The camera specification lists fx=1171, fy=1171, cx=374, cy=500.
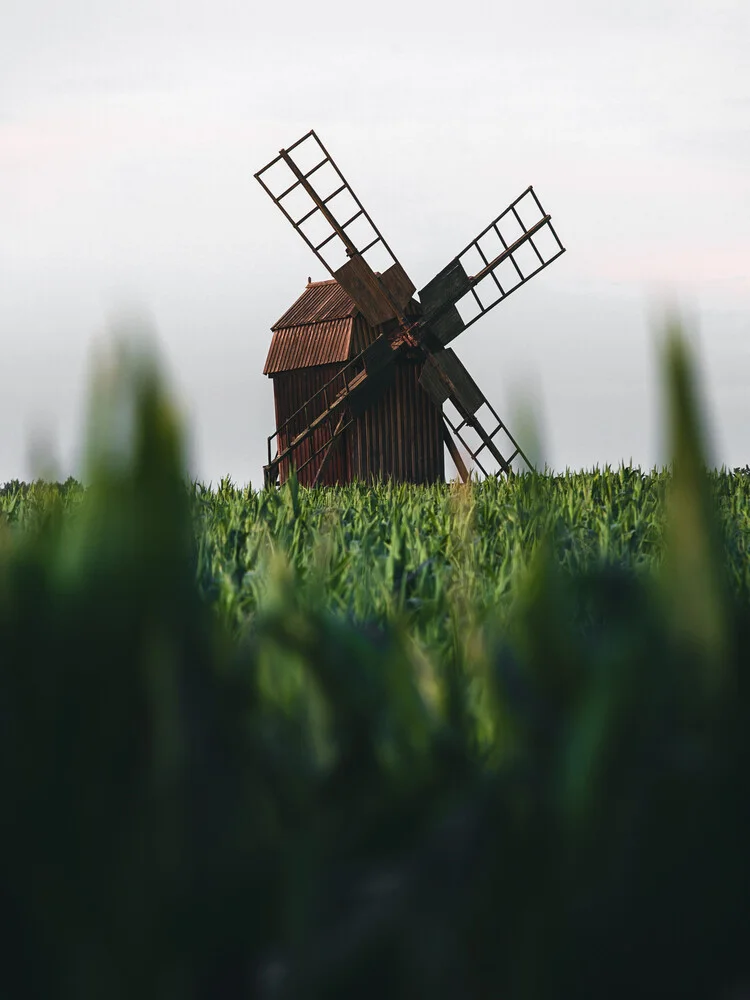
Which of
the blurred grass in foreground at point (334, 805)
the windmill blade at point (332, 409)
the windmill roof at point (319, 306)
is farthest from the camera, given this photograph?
the windmill roof at point (319, 306)

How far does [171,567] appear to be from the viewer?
0.75 metres

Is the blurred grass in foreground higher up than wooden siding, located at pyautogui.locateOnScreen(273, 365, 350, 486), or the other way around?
wooden siding, located at pyautogui.locateOnScreen(273, 365, 350, 486)

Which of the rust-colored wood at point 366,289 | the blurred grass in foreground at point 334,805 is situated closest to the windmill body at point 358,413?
the rust-colored wood at point 366,289

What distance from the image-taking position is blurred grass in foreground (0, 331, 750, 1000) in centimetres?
77

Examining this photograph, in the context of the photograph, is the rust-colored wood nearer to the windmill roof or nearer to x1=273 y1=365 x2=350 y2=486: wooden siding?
the windmill roof

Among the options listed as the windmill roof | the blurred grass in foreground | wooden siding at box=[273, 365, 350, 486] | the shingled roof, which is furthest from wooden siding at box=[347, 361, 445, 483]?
the blurred grass in foreground

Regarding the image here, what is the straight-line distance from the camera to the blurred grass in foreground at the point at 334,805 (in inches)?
30.2

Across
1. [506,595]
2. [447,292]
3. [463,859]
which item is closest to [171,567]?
[463,859]

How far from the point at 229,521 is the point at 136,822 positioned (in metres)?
6.06

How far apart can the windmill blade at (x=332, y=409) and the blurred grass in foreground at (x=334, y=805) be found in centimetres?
2237

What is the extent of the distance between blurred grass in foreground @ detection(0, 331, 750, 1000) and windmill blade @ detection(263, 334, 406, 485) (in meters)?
22.4

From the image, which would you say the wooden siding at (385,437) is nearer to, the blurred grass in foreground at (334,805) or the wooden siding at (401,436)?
the wooden siding at (401,436)

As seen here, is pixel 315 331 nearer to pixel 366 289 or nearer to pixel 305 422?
pixel 305 422

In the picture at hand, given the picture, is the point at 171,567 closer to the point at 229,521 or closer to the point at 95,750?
the point at 95,750
